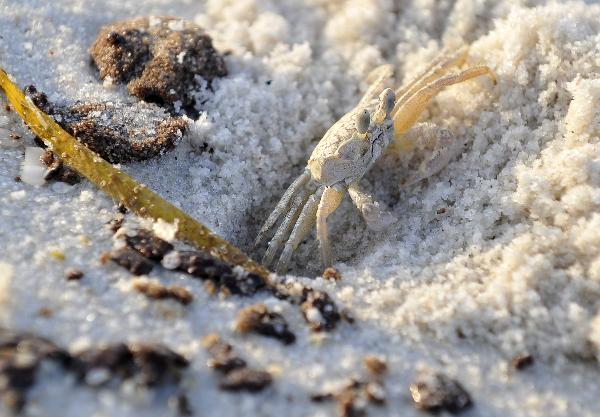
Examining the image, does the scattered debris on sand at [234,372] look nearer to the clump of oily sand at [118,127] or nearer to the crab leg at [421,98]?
the clump of oily sand at [118,127]

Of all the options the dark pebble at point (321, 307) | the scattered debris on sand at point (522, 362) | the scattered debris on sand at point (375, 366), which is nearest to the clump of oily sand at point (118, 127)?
the dark pebble at point (321, 307)

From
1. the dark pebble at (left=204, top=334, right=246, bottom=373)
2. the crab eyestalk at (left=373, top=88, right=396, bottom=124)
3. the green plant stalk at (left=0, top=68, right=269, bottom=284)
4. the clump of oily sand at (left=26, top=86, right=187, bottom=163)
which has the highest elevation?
the crab eyestalk at (left=373, top=88, right=396, bottom=124)

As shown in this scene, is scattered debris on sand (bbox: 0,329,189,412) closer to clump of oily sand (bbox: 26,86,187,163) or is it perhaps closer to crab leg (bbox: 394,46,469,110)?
clump of oily sand (bbox: 26,86,187,163)

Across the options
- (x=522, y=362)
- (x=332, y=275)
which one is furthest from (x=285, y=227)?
(x=522, y=362)

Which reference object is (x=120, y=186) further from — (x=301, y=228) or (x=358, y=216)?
(x=358, y=216)

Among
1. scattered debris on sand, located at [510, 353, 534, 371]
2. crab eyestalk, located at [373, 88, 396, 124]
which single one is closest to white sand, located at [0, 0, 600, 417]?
scattered debris on sand, located at [510, 353, 534, 371]

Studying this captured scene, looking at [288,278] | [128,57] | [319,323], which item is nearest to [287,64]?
[128,57]
